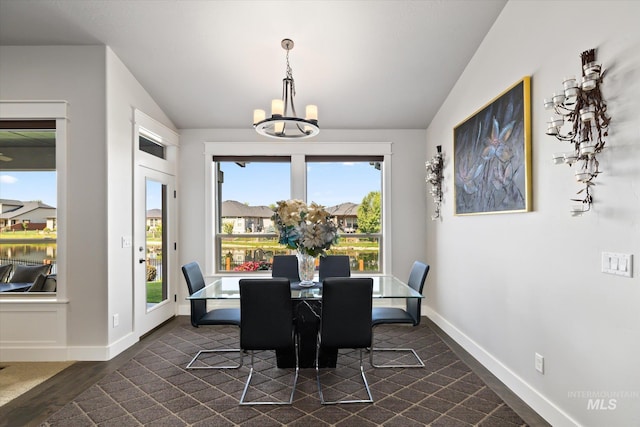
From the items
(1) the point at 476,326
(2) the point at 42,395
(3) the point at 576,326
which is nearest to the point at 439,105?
(1) the point at 476,326

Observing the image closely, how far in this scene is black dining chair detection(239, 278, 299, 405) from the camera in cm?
267

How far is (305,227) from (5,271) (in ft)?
9.84

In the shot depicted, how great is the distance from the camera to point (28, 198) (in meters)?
3.60

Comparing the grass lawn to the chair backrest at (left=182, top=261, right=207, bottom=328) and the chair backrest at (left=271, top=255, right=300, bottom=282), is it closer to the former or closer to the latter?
the chair backrest at (left=182, top=261, right=207, bottom=328)

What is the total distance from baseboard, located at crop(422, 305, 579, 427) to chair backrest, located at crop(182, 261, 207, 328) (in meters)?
2.57

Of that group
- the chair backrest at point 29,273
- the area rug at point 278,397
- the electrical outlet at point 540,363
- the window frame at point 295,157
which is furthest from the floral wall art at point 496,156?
the chair backrest at point 29,273

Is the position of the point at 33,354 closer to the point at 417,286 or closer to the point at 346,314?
the point at 346,314

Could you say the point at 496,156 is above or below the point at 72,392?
above

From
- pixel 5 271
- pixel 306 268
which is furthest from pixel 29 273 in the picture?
pixel 306 268

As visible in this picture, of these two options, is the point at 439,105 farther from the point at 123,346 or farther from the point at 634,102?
the point at 123,346

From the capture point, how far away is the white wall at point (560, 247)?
1.84 m

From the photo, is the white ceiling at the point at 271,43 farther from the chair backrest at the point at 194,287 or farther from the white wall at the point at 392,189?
the chair backrest at the point at 194,287

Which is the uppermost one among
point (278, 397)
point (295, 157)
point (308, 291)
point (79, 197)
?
point (295, 157)

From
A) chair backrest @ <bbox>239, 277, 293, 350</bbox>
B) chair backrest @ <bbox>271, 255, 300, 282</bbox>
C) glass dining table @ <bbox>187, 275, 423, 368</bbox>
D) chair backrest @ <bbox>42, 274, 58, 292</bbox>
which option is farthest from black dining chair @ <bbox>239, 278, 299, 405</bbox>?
chair backrest @ <bbox>42, 274, 58, 292</bbox>
